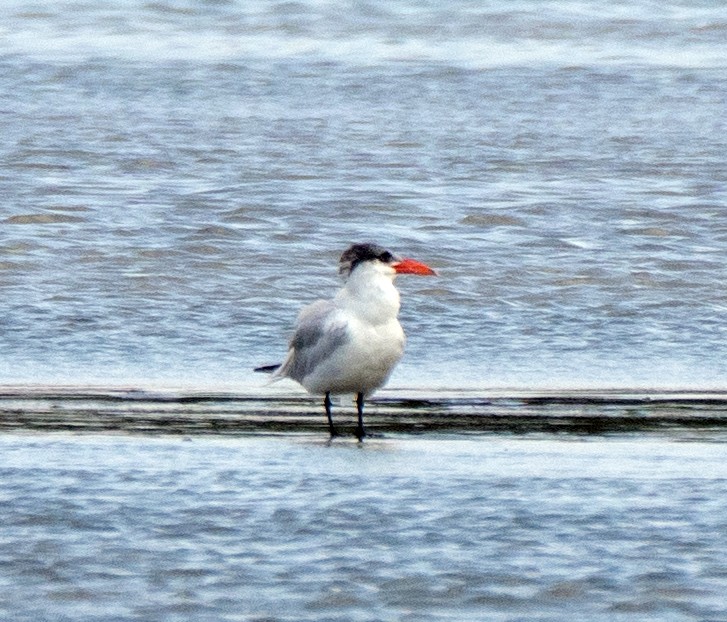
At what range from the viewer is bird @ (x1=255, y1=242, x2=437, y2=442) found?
23.3 ft

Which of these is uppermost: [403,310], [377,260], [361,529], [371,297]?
[377,260]

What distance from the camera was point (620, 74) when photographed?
17266 millimetres

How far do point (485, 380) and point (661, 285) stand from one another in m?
2.44

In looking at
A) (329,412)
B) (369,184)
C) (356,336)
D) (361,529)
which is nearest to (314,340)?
(356,336)

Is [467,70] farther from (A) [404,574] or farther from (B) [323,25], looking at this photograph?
(A) [404,574]

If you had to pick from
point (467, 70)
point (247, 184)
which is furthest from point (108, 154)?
point (467, 70)

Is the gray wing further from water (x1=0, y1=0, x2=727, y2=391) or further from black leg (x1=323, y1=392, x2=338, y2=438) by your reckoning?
water (x1=0, y1=0, x2=727, y2=391)

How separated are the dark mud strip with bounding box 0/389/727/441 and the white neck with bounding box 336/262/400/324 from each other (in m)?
0.38

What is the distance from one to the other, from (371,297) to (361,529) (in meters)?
A: 2.07

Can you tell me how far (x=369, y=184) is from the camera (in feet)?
42.3

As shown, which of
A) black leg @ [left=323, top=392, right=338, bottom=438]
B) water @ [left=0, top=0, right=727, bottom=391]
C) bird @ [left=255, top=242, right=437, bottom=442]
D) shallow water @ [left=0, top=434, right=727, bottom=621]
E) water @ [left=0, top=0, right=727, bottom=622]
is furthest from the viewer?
water @ [left=0, top=0, right=727, bottom=391]

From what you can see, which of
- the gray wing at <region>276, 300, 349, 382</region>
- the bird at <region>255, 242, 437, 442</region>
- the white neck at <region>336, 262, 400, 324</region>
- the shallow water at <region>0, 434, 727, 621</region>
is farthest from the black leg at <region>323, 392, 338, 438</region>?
the shallow water at <region>0, 434, 727, 621</region>

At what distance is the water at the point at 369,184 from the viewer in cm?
865

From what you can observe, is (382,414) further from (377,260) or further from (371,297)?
(377,260)
